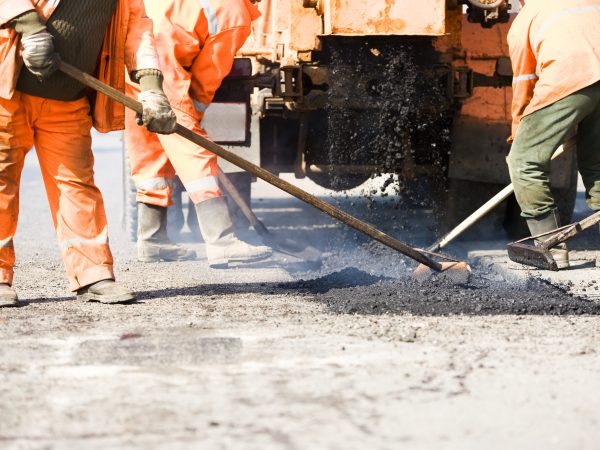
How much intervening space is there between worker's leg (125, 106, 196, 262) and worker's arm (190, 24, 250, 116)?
36cm

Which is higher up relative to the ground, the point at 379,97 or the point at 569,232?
the point at 379,97

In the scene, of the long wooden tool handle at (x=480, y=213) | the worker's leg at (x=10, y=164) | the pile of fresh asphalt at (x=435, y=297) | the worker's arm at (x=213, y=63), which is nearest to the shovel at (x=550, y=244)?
the pile of fresh asphalt at (x=435, y=297)

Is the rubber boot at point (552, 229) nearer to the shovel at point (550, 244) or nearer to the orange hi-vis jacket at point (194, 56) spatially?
the shovel at point (550, 244)

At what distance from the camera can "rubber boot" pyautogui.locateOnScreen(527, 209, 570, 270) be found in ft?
Answer: 19.1

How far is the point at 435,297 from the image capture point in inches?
189

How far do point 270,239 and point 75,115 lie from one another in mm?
2249

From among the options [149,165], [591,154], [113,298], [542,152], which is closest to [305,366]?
[113,298]

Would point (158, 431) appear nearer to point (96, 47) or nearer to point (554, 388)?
point (554, 388)

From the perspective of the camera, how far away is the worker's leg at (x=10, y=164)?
15.2ft

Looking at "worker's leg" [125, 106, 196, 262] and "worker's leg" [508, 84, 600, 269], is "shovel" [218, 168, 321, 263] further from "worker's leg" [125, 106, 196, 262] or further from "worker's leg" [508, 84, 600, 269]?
"worker's leg" [508, 84, 600, 269]

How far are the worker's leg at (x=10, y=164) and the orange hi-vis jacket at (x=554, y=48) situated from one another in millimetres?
2462

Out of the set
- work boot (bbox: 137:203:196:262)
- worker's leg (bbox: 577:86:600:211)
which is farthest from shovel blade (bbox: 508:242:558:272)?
work boot (bbox: 137:203:196:262)

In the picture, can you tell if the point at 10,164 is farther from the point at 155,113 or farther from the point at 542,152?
the point at 542,152

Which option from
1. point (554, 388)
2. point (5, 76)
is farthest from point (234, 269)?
point (554, 388)
